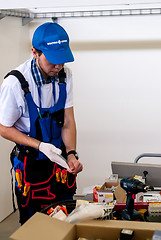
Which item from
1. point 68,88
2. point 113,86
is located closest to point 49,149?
point 68,88

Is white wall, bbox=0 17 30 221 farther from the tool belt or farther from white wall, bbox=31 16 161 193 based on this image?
the tool belt

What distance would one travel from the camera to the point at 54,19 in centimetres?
382

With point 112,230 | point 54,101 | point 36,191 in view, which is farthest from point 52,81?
point 112,230

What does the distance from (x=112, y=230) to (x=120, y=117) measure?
2.75 m

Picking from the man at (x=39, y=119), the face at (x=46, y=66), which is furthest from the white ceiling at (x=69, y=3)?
the face at (x=46, y=66)

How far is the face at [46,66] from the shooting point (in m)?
1.99

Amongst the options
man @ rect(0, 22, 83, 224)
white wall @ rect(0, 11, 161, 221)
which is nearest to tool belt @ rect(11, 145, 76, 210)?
man @ rect(0, 22, 83, 224)

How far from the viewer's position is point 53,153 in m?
1.96

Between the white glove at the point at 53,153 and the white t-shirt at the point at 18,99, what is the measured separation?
0.19 meters

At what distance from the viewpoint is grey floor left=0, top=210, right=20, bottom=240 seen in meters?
3.32

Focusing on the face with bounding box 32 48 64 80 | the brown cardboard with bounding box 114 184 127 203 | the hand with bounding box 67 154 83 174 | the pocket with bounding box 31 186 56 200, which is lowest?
the pocket with bounding box 31 186 56 200

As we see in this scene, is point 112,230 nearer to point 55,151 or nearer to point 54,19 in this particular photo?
point 55,151

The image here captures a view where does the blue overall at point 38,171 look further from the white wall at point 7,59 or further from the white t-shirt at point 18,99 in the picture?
the white wall at point 7,59

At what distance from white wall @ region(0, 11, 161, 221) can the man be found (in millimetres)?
1678
